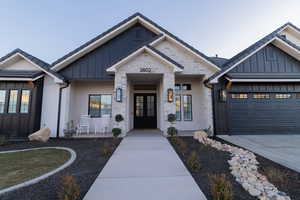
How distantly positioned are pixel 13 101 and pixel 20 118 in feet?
3.39

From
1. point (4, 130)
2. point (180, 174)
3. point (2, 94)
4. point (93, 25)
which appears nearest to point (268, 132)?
point (180, 174)

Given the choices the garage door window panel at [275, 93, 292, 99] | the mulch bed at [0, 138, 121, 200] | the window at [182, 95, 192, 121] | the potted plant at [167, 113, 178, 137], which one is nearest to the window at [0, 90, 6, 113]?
the mulch bed at [0, 138, 121, 200]

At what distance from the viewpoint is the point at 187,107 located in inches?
376

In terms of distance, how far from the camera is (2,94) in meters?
7.39

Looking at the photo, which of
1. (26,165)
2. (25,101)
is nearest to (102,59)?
(25,101)

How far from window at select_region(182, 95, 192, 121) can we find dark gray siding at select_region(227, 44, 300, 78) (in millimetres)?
2997

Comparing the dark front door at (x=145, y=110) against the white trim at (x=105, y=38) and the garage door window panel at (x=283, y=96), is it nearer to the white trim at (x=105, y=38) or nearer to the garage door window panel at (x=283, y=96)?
the white trim at (x=105, y=38)

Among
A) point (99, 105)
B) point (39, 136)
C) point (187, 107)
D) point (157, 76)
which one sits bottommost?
point (39, 136)

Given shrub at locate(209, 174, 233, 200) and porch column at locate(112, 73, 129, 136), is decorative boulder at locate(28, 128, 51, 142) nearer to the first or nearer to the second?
porch column at locate(112, 73, 129, 136)

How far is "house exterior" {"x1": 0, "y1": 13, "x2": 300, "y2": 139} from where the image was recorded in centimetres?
742

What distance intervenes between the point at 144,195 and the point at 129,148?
3.01 meters

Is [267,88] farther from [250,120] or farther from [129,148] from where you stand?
[129,148]

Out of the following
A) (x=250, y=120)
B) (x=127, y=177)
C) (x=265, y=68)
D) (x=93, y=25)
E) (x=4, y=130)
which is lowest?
(x=127, y=177)

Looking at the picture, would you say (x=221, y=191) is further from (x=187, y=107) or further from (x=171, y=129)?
(x=187, y=107)
